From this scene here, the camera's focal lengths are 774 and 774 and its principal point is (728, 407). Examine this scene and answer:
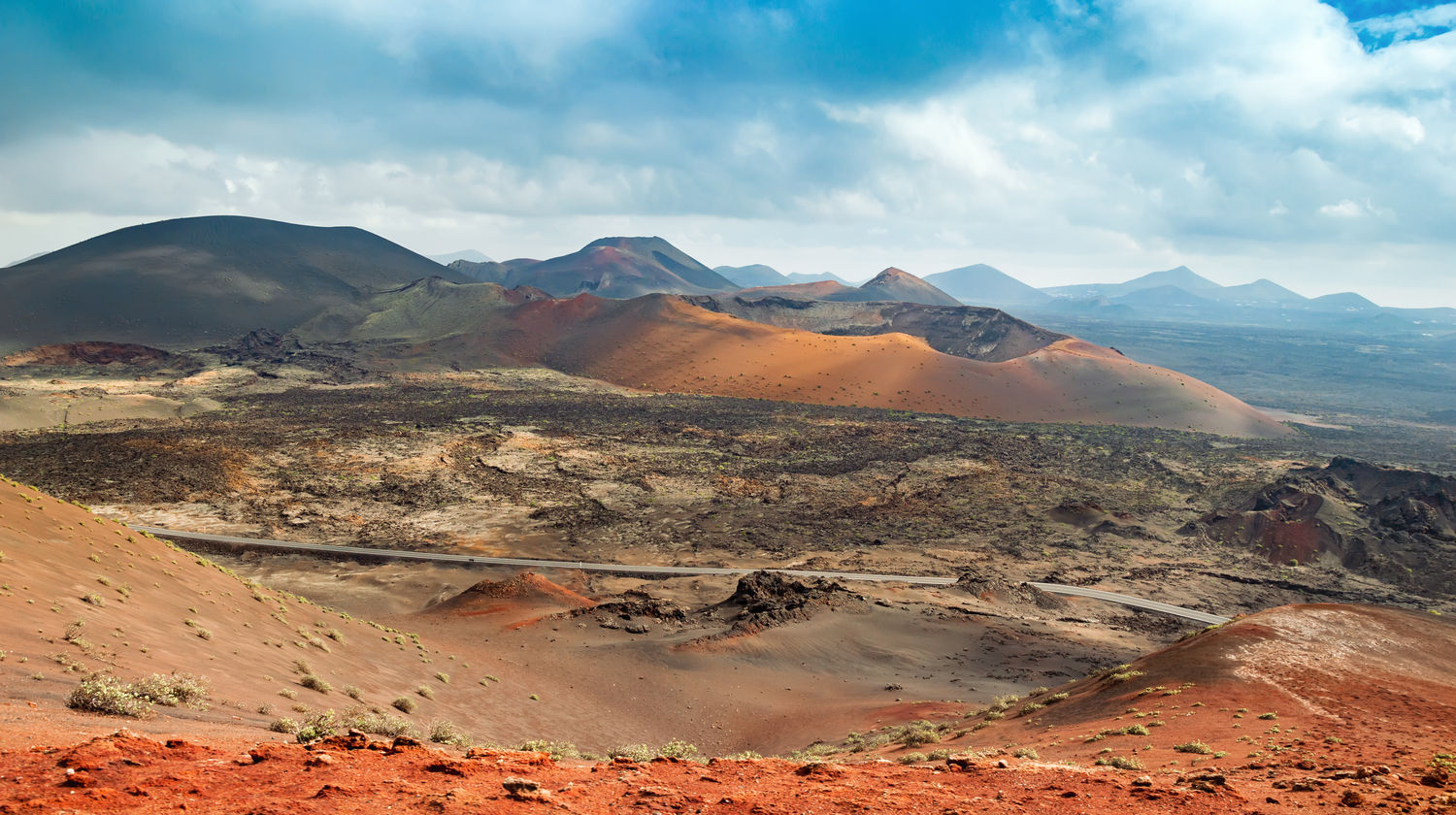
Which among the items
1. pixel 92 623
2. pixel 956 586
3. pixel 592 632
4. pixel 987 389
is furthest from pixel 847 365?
pixel 92 623

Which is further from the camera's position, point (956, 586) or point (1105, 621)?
point (956, 586)

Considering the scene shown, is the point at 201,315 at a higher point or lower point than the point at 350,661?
higher

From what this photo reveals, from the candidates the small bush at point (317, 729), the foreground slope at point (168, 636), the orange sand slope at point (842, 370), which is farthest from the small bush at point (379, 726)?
the orange sand slope at point (842, 370)

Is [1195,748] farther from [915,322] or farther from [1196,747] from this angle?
[915,322]

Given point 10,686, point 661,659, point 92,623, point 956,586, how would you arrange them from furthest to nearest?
point 956,586
point 661,659
point 92,623
point 10,686

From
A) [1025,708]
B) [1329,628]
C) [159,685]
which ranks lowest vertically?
[1025,708]

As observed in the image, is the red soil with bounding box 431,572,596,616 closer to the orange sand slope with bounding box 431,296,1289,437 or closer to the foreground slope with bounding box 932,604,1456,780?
the foreground slope with bounding box 932,604,1456,780

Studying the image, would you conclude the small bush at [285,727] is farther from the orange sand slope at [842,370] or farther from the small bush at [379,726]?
the orange sand slope at [842,370]

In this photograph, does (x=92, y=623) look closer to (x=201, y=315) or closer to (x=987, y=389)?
(x=987, y=389)
